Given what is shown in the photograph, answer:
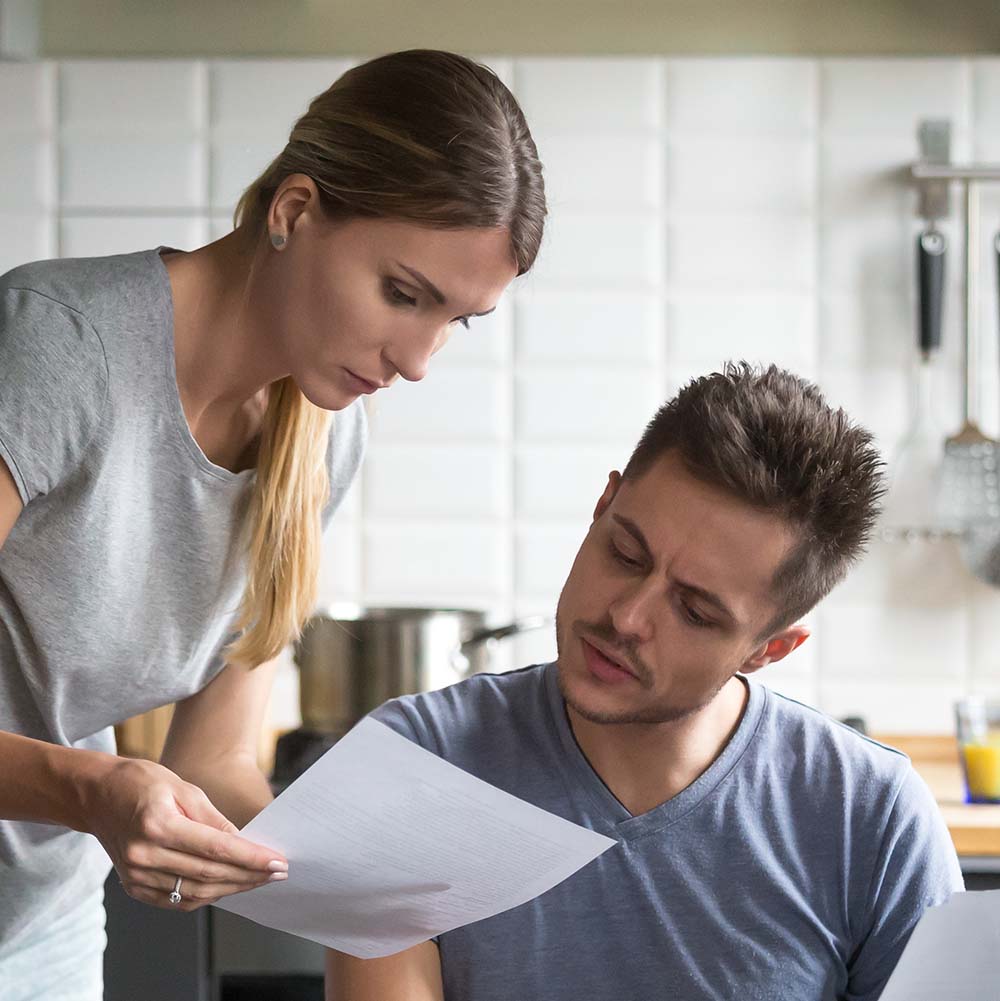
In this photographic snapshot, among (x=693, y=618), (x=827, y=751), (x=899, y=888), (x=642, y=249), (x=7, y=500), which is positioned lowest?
(x=899, y=888)

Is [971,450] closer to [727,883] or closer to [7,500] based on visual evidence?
[727,883]

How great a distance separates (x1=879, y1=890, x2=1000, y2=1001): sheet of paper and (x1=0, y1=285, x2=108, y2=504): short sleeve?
0.73m

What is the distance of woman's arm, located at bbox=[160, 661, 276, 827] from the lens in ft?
4.45

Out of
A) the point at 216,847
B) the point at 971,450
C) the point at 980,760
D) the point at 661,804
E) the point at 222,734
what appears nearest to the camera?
the point at 216,847

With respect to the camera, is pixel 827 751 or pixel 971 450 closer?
pixel 827 751

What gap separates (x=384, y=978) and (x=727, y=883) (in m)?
0.30

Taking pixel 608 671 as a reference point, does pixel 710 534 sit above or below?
above

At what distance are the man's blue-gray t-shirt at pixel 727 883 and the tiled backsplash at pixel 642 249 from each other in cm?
126

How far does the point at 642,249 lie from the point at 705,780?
1.45m

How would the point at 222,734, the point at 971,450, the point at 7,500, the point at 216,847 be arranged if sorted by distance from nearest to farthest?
1. the point at 216,847
2. the point at 7,500
3. the point at 222,734
4. the point at 971,450

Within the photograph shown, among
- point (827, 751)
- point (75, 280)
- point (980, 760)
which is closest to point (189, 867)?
point (75, 280)

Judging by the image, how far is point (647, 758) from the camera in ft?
3.95

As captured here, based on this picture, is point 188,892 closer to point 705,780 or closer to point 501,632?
point 705,780

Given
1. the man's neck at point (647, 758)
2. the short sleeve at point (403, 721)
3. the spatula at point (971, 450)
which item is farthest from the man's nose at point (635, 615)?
the spatula at point (971, 450)
